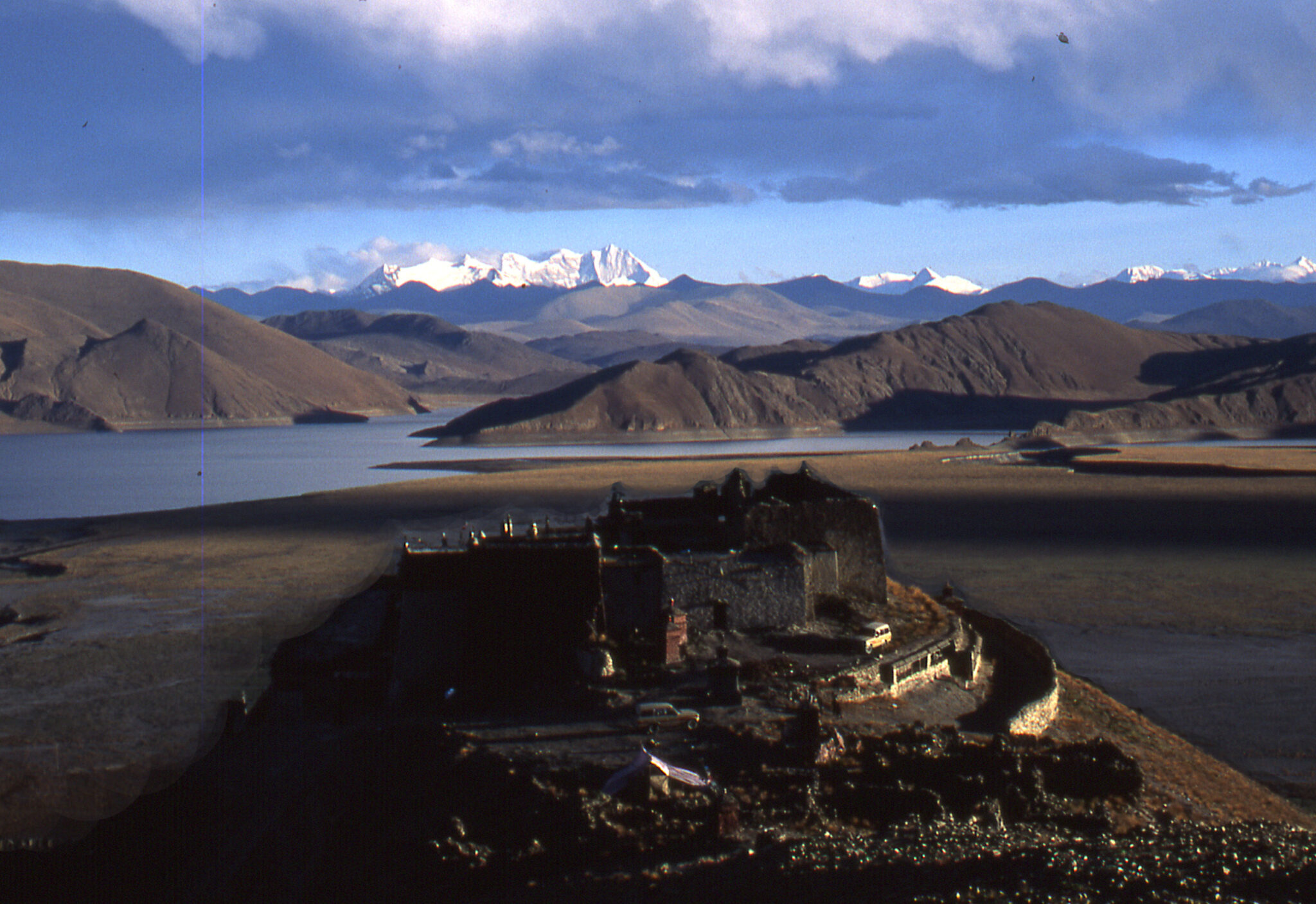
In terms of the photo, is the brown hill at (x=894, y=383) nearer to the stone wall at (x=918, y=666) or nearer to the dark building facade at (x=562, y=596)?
the stone wall at (x=918, y=666)

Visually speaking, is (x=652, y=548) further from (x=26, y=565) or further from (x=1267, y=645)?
(x=26, y=565)

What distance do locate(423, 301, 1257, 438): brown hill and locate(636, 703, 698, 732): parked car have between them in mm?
109613

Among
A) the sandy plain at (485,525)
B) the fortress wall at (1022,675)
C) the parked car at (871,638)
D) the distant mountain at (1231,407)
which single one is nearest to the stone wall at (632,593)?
the parked car at (871,638)

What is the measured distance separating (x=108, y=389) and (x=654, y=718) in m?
182

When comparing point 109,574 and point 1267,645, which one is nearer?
point 1267,645

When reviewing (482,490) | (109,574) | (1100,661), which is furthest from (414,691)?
(482,490)

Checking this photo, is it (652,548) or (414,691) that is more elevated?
(652,548)

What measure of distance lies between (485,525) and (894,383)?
134624 millimetres

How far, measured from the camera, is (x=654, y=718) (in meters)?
13.4

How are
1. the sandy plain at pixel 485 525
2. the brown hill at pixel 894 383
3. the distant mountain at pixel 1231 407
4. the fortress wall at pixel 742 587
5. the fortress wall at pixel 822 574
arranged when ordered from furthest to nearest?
the brown hill at pixel 894 383 < the distant mountain at pixel 1231 407 < the fortress wall at pixel 822 574 < the fortress wall at pixel 742 587 < the sandy plain at pixel 485 525

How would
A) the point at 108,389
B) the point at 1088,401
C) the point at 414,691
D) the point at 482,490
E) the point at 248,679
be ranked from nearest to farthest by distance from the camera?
the point at 414,691, the point at 248,679, the point at 482,490, the point at 1088,401, the point at 108,389

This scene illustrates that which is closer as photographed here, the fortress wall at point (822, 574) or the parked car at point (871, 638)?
the parked car at point (871, 638)

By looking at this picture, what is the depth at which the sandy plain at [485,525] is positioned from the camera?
17172mm

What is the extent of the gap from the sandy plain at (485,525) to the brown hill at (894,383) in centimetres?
7538
